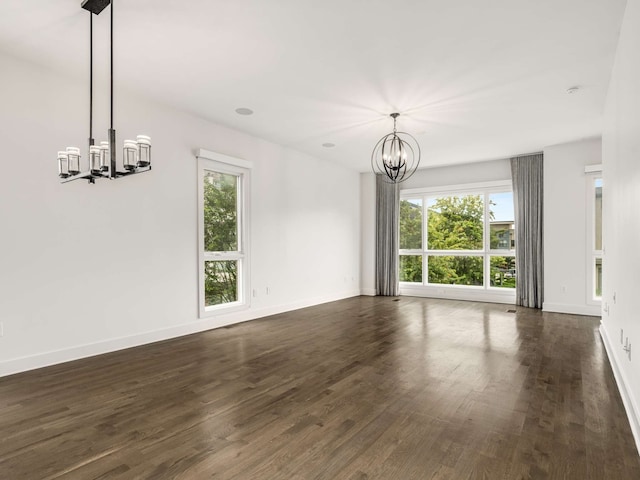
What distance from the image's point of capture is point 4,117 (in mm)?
3316

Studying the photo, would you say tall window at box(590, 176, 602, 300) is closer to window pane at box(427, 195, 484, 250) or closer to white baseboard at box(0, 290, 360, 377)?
window pane at box(427, 195, 484, 250)

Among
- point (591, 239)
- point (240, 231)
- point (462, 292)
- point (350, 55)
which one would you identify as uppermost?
point (350, 55)

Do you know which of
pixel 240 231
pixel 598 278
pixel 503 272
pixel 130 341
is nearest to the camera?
pixel 130 341

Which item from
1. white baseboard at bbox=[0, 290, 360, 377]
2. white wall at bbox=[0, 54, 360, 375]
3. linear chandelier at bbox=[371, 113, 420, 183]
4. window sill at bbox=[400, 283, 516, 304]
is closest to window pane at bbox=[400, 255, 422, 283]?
window sill at bbox=[400, 283, 516, 304]

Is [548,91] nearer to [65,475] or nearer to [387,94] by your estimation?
[387,94]

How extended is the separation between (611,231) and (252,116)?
437 cm

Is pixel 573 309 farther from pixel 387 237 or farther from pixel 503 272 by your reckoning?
pixel 387 237

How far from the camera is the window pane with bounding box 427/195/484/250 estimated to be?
7.66 meters

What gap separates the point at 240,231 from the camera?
5645mm

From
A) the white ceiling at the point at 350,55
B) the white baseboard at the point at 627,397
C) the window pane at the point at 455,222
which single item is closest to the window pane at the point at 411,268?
the window pane at the point at 455,222

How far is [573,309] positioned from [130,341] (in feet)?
Answer: 21.8

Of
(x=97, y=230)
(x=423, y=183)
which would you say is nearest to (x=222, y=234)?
(x=97, y=230)

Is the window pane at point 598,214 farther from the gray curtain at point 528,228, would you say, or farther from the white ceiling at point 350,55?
the white ceiling at point 350,55

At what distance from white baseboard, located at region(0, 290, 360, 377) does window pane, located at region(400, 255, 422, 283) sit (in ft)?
9.76
